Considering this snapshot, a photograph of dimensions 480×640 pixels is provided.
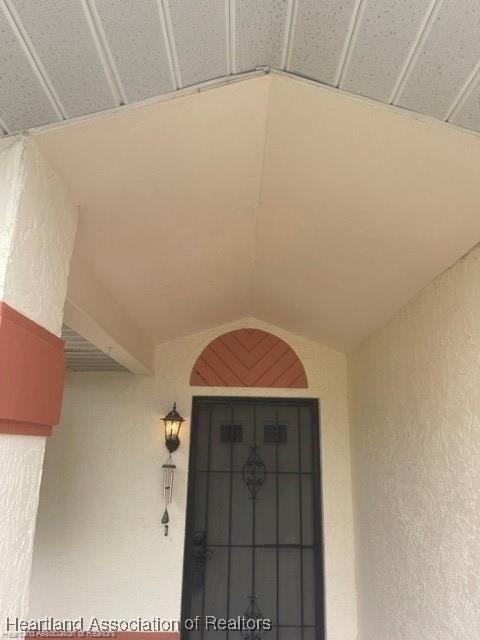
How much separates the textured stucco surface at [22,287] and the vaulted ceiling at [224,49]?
0.40 ft

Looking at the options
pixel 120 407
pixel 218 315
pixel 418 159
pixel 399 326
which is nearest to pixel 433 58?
pixel 418 159

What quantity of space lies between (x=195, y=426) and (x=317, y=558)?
1296 millimetres

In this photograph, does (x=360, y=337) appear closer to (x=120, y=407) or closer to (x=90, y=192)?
(x=120, y=407)

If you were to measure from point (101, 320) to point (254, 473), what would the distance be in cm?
185

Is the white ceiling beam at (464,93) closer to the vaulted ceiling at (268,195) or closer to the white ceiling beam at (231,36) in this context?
the vaulted ceiling at (268,195)

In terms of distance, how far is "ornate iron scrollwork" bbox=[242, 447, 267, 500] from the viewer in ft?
11.2

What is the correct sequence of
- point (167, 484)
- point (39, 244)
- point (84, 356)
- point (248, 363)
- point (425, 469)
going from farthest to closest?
point (248, 363)
point (167, 484)
point (84, 356)
point (425, 469)
point (39, 244)

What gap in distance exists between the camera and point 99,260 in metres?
1.94

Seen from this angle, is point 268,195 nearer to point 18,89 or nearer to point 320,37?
point 320,37

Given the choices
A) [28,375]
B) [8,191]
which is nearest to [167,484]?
[28,375]

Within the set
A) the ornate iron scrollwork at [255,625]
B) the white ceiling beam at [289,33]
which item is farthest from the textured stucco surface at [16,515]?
the ornate iron scrollwork at [255,625]

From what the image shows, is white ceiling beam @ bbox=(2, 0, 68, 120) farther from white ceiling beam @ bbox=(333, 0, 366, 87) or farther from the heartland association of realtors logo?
the heartland association of realtors logo

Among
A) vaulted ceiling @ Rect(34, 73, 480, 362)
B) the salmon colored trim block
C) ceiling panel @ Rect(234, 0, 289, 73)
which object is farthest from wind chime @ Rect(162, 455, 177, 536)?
ceiling panel @ Rect(234, 0, 289, 73)

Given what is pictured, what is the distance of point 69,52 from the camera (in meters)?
0.94
